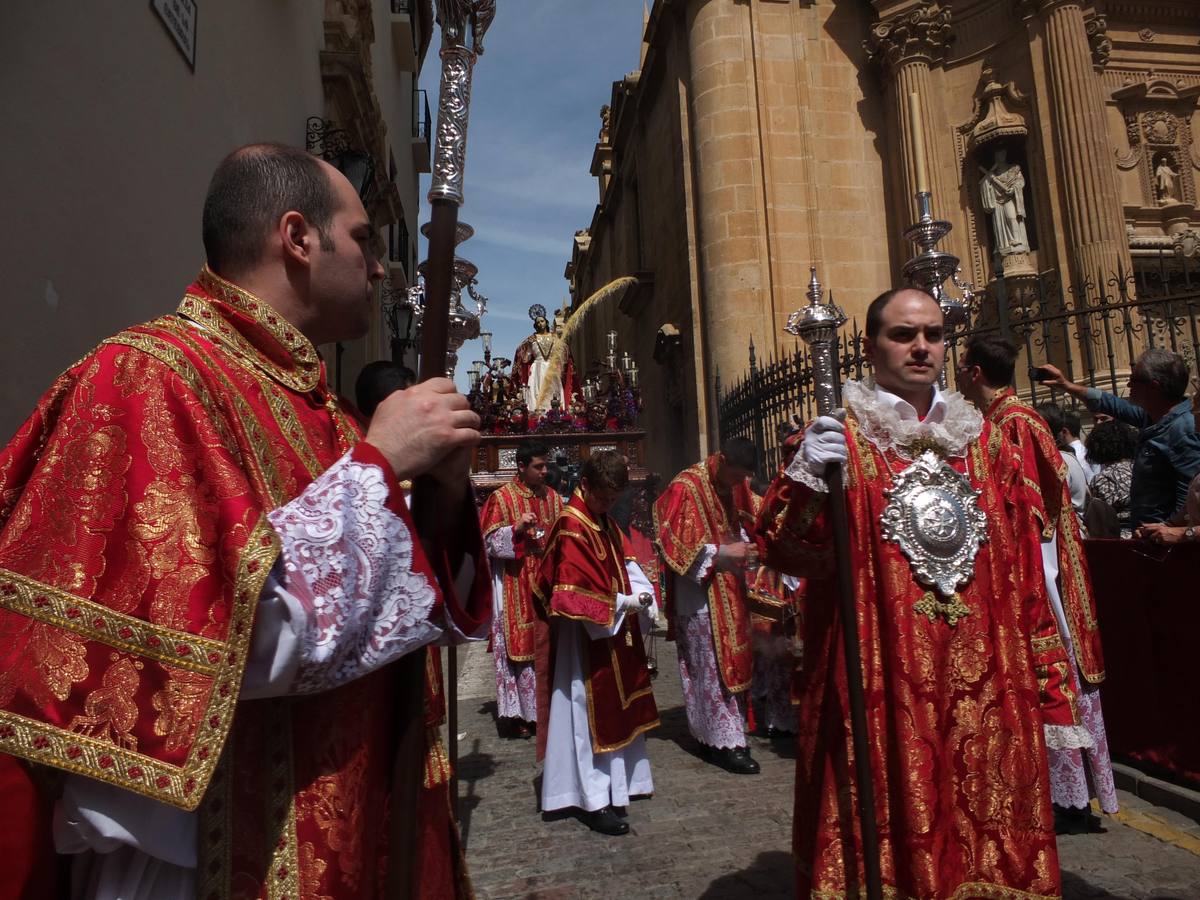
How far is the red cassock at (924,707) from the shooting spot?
236 centimetres

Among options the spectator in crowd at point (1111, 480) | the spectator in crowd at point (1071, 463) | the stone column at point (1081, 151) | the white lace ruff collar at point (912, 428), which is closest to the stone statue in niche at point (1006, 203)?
the stone column at point (1081, 151)

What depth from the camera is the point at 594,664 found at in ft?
15.8

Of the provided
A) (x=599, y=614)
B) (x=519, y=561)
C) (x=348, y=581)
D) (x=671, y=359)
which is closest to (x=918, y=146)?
(x=671, y=359)

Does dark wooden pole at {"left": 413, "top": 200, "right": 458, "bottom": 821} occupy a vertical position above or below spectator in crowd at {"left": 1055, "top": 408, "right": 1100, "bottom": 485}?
below

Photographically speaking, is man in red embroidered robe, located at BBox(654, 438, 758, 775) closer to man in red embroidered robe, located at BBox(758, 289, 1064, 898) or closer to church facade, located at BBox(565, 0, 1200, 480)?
man in red embroidered robe, located at BBox(758, 289, 1064, 898)

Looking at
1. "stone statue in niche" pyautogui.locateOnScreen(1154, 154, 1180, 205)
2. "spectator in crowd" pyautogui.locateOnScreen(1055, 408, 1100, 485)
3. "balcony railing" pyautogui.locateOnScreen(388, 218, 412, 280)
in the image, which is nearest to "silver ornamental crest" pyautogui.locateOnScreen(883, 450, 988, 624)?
"spectator in crowd" pyautogui.locateOnScreen(1055, 408, 1100, 485)

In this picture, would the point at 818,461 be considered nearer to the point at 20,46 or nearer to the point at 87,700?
the point at 87,700

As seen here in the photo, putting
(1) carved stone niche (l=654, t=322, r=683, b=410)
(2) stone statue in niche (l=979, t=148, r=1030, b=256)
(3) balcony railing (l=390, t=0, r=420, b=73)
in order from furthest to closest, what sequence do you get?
(3) balcony railing (l=390, t=0, r=420, b=73) < (1) carved stone niche (l=654, t=322, r=683, b=410) < (2) stone statue in niche (l=979, t=148, r=1030, b=256)

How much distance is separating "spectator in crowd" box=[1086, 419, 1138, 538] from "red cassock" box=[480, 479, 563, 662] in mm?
4071

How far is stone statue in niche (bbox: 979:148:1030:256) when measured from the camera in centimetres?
1297

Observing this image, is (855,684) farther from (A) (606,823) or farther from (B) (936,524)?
(A) (606,823)

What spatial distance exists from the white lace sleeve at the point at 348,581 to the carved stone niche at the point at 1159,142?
628 inches

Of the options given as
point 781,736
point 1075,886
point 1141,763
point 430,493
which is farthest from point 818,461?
point 781,736

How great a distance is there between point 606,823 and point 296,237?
150 inches
